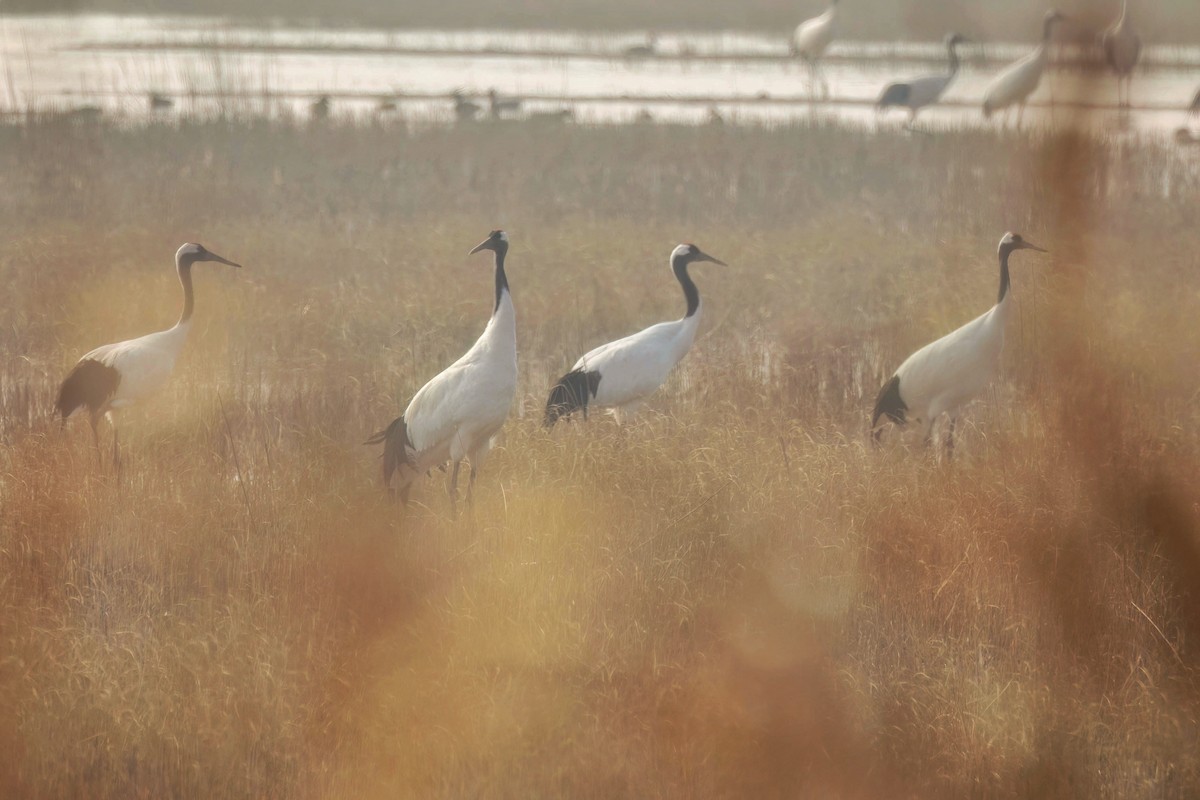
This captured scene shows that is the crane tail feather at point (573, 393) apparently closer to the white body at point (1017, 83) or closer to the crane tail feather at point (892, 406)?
the crane tail feather at point (892, 406)

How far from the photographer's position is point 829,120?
1516 cm

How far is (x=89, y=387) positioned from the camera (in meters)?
5.90

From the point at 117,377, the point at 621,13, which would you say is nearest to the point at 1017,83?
the point at 117,377

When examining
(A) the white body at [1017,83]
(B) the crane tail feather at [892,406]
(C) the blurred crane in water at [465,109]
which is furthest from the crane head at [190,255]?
(A) the white body at [1017,83]

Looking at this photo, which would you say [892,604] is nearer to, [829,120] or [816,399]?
[816,399]

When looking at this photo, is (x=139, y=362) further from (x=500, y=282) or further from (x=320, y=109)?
(x=320, y=109)

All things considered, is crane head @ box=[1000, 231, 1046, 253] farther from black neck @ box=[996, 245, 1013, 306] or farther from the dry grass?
the dry grass

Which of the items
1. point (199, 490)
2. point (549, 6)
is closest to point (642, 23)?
point (549, 6)

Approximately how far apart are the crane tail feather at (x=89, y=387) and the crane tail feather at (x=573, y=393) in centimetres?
190

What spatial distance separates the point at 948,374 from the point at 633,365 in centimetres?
142

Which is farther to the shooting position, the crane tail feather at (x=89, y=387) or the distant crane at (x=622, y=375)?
the distant crane at (x=622, y=375)

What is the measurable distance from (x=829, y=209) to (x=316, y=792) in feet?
30.1

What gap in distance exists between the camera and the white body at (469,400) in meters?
5.25

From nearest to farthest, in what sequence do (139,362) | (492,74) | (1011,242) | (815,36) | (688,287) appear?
(139,362) → (1011,242) → (688,287) → (815,36) → (492,74)
